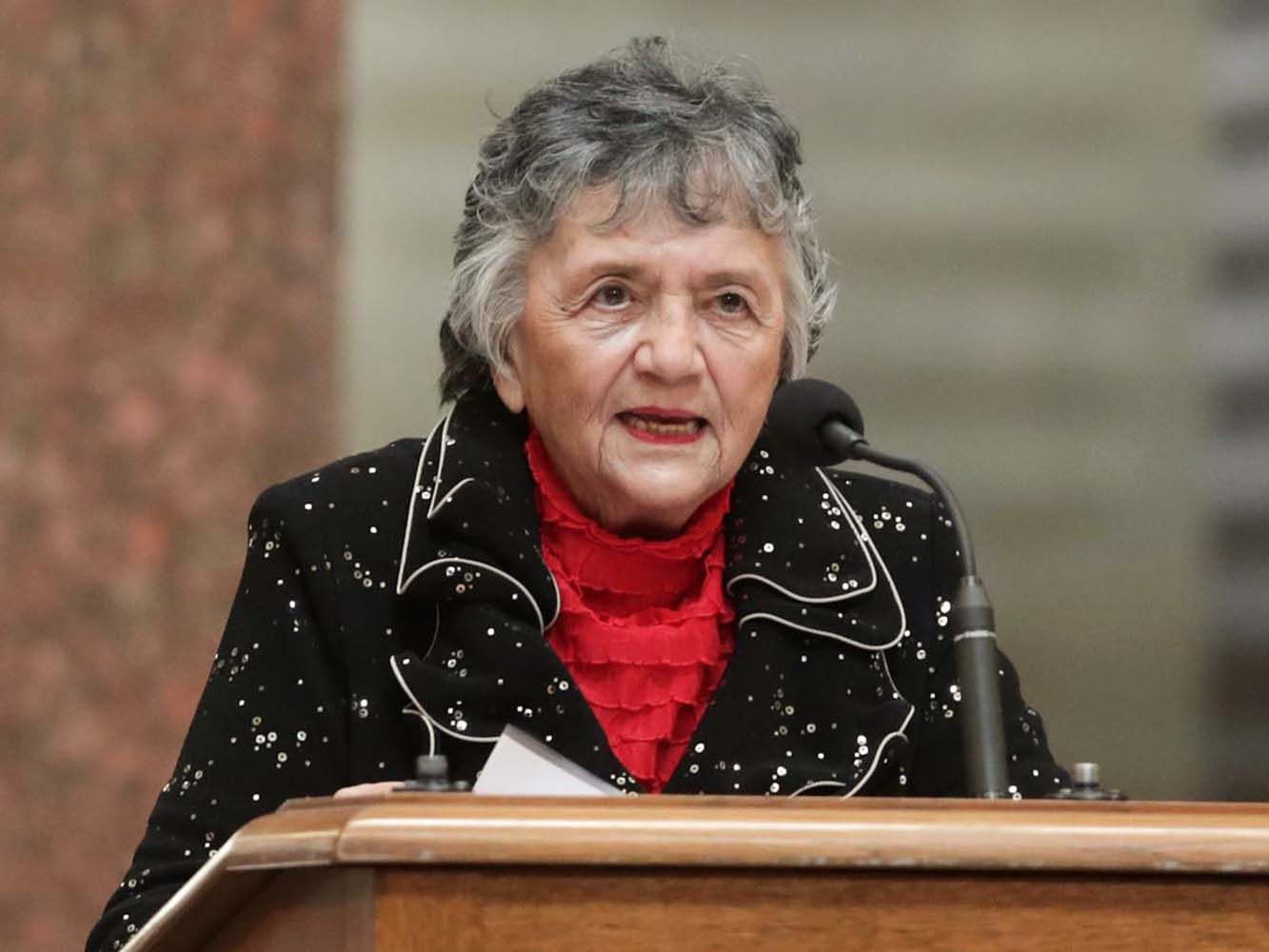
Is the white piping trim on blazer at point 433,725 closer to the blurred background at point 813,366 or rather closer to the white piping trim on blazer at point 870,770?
the white piping trim on blazer at point 870,770

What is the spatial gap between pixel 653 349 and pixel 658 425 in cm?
9

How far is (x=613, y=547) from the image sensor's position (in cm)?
232

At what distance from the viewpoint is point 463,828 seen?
3.97 feet

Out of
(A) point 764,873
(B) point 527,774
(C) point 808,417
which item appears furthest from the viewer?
(C) point 808,417

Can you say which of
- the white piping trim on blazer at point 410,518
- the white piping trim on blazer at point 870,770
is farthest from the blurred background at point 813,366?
the white piping trim on blazer at point 870,770

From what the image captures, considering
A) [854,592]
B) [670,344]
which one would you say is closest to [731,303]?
[670,344]

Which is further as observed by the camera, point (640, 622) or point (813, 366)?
point (813, 366)

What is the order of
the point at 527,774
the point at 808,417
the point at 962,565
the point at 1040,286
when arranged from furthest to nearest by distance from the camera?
the point at 1040,286 → the point at 808,417 → the point at 962,565 → the point at 527,774

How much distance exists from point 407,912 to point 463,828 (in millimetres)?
56

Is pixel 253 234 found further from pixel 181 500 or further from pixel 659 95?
pixel 659 95

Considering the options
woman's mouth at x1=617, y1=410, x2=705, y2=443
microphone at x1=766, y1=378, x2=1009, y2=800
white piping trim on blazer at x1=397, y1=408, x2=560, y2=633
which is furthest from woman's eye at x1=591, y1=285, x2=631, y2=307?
microphone at x1=766, y1=378, x2=1009, y2=800

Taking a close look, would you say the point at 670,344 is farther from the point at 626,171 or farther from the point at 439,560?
the point at 439,560

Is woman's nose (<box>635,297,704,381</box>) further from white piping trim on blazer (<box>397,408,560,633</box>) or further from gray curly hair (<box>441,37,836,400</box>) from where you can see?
white piping trim on blazer (<box>397,408,560,633</box>)

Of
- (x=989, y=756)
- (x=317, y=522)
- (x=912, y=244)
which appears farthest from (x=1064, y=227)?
(x=989, y=756)
